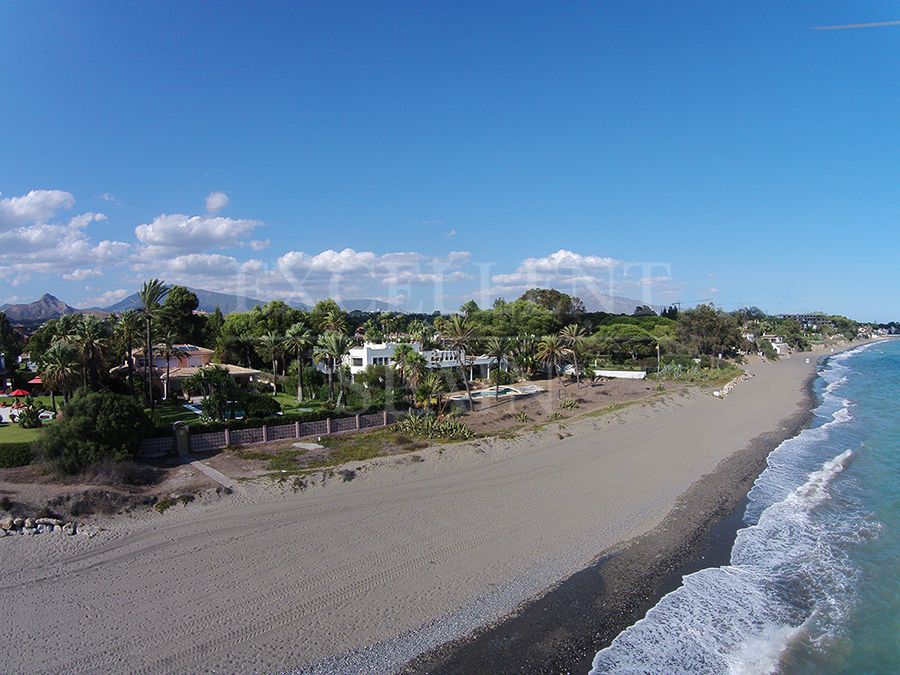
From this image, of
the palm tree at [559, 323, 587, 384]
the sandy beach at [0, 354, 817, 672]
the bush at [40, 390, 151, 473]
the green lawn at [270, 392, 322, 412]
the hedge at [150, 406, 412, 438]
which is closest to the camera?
the sandy beach at [0, 354, 817, 672]

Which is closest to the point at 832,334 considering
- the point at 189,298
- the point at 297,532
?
the point at 189,298

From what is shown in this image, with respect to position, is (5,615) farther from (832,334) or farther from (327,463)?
(832,334)

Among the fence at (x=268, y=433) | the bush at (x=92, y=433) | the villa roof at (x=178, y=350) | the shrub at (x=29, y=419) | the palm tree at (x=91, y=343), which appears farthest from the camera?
the villa roof at (x=178, y=350)

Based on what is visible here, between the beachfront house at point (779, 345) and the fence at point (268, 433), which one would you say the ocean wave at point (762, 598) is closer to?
the fence at point (268, 433)

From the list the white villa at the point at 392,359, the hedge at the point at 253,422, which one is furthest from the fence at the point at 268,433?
the white villa at the point at 392,359

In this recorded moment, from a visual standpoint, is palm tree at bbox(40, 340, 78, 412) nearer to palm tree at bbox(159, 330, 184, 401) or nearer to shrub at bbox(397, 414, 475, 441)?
palm tree at bbox(159, 330, 184, 401)

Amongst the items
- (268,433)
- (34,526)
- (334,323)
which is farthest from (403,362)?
(334,323)

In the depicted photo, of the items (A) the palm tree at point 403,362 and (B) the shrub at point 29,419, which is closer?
(B) the shrub at point 29,419

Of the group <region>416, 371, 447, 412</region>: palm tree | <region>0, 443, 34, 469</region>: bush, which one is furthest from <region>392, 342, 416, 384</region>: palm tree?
<region>0, 443, 34, 469</region>: bush
